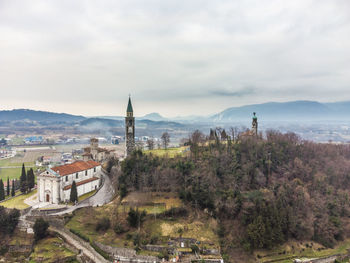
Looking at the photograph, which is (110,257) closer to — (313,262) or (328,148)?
(313,262)

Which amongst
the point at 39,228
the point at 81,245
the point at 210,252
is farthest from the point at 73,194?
the point at 210,252

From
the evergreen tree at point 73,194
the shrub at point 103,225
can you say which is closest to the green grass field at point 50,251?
the shrub at point 103,225

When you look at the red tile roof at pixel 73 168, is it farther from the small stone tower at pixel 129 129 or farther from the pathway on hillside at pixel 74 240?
the small stone tower at pixel 129 129

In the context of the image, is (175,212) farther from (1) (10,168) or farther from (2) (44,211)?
(1) (10,168)

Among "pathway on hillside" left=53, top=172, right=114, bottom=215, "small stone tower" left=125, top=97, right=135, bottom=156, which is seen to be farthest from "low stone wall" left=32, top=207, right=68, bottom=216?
"small stone tower" left=125, top=97, right=135, bottom=156

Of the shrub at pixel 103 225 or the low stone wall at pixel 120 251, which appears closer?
the low stone wall at pixel 120 251

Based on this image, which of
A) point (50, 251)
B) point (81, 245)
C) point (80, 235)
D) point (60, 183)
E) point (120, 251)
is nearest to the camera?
point (120, 251)

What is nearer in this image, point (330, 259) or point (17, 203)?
point (330, 259)

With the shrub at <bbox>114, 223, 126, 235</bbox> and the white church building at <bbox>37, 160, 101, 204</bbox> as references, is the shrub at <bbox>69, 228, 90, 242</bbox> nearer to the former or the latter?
the shrub at <bbox>114, 223, 126, 235</bbox>

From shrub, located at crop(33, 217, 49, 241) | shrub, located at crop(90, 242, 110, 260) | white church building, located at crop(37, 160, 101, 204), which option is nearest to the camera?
shrub, located at crop(90, 242, 110, 260)
